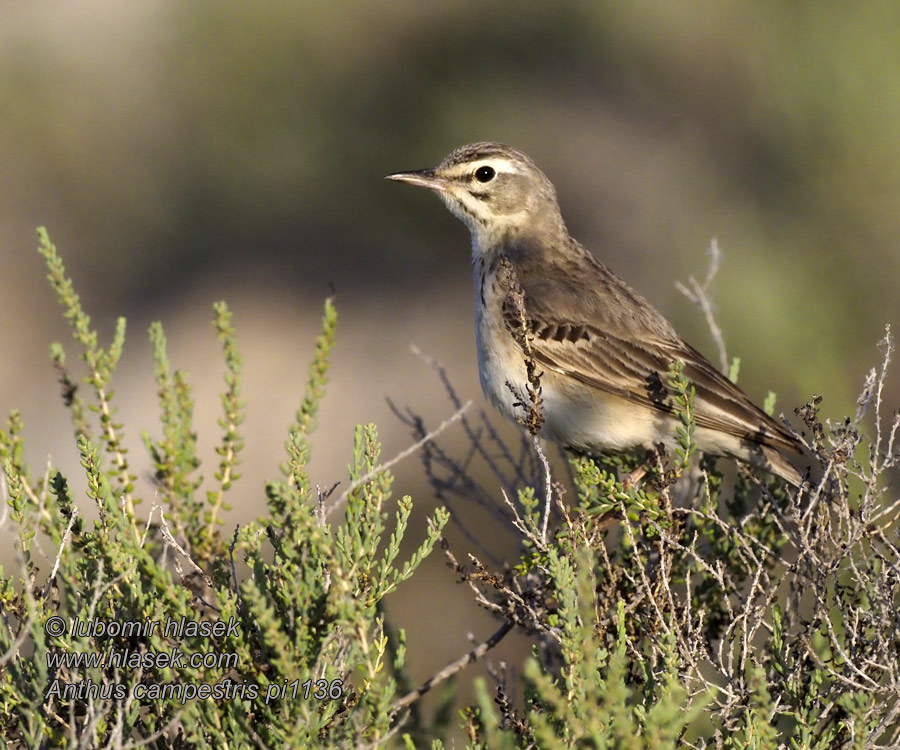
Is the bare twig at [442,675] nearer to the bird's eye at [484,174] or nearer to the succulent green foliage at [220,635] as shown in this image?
the succulent green foliage at [220,635]

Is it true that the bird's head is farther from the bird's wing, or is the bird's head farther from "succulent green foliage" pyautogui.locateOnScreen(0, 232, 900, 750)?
"succulent green foliage" pyautogui.locateOnScreen(0, 232, 900, 750)

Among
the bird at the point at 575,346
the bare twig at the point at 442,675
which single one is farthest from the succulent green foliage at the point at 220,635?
the bird at the point at 575,346

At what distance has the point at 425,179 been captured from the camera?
603 cm

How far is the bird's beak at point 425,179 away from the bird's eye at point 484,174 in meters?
0.18

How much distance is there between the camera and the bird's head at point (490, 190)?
6094 millimetres

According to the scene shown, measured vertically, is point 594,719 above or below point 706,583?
below

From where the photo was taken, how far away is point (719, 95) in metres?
12.8

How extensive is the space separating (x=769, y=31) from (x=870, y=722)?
10043 mm

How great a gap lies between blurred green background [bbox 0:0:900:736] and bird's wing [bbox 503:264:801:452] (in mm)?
2759

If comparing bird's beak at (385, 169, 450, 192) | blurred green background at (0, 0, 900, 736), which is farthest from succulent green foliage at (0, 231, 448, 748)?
→ blurred green background at (0, 0, 900, 736)

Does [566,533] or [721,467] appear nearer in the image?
[566,533]

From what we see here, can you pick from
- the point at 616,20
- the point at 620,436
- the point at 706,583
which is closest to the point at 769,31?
the point at 616,20

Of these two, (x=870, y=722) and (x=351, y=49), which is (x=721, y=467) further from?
(x=351, y=49)

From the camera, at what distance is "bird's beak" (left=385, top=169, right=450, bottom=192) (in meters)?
5.97
